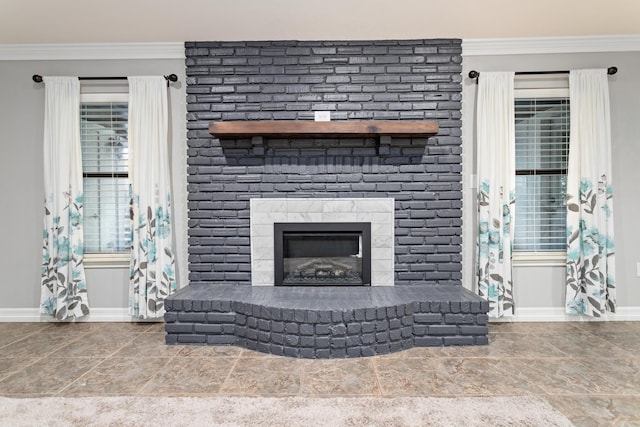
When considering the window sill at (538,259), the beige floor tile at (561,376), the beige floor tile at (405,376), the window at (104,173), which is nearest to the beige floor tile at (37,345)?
the window at (104,173)

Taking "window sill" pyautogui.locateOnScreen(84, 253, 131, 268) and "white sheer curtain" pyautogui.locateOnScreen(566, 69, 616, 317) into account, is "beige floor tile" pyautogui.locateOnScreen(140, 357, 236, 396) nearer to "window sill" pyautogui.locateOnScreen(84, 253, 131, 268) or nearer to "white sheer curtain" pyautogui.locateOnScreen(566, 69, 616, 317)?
"window sill" pyautogui.locateOnScreen(84, 253, 131, 268)

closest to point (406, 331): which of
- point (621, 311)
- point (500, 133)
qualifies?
point (500, 133)

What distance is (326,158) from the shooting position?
3273mm

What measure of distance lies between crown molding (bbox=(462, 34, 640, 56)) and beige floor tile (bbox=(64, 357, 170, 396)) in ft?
11.9

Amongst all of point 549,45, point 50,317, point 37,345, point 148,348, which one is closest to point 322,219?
point 148,348

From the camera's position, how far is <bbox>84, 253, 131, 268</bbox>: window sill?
339 centimetres

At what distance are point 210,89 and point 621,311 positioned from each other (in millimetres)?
4308

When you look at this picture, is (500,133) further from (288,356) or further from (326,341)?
(288,356)

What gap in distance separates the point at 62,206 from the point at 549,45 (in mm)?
4688

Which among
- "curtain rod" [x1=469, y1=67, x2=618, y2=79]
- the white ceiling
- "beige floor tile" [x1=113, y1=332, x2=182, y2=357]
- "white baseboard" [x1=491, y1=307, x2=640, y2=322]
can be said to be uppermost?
the white ceiling

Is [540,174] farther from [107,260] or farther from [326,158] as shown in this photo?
[107,260]

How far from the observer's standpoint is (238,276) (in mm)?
3305

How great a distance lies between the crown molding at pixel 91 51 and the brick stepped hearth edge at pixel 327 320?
2.21 m

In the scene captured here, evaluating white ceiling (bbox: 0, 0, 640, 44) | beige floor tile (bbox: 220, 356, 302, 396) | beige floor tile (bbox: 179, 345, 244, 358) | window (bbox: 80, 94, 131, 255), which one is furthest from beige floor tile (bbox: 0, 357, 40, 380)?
white ceiling (bbox: 0, 0, 640, 44)
